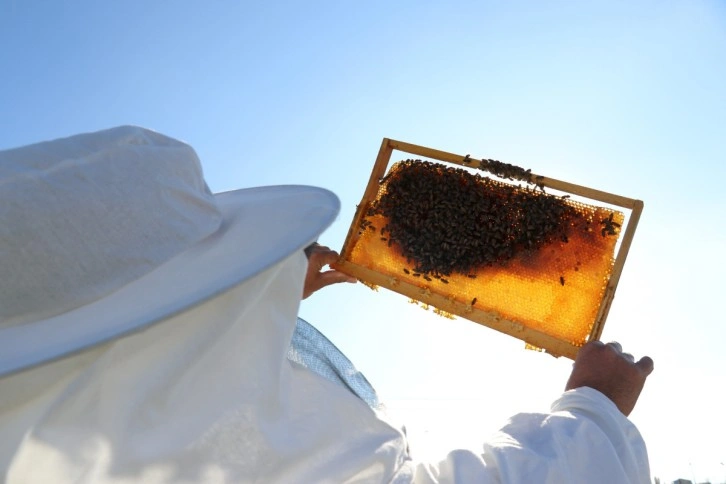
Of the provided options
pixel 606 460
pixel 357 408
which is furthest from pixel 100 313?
pixel 606 460

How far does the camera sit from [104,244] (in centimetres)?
170

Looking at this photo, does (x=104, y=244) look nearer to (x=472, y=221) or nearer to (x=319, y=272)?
(x=319, y=272)

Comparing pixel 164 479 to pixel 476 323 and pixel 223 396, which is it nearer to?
pixel 223 396

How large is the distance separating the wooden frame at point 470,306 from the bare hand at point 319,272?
13 centimetres

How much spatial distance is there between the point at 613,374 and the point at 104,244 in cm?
229

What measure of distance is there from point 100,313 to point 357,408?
1.06 meters

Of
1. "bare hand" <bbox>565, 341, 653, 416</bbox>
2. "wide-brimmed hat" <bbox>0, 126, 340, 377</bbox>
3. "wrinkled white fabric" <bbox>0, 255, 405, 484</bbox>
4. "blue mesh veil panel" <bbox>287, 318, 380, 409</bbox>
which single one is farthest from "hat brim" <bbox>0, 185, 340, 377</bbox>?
"bare hand" <bbox>565, 341, 653, 416</bbox>

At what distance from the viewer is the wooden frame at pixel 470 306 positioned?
3.69 metres

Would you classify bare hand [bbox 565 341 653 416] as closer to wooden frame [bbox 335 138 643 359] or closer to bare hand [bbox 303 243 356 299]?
wooden frame [bbox 335 138 643 359]

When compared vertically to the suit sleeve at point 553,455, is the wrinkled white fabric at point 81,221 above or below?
above

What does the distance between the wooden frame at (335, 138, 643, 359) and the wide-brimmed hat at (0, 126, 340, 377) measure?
227 cm

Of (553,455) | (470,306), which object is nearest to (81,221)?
(553,455)

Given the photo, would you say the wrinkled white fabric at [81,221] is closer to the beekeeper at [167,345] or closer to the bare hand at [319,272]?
the beekeeper at [167,345]

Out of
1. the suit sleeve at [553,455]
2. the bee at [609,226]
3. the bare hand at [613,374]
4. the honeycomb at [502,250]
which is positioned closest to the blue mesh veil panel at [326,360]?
the suit sleeve at [553,455]
